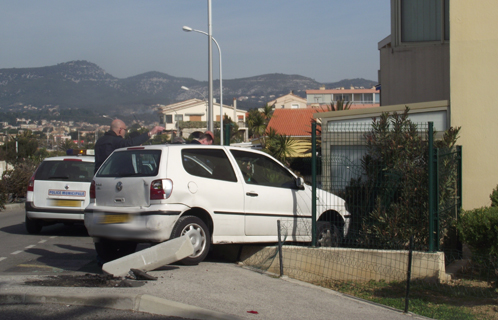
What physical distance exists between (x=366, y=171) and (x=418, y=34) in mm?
5638

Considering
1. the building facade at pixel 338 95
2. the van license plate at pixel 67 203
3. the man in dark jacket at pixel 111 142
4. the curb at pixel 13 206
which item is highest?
the building facade at pixel 338 95

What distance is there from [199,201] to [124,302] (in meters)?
2.11

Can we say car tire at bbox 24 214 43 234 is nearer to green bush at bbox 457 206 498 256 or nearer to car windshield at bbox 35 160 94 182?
car windshield at bbox 35 160 94 182

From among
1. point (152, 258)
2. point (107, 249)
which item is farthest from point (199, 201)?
point (107, 249)

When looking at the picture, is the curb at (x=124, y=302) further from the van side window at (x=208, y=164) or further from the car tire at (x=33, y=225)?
the car tire at (x=33, y=225)

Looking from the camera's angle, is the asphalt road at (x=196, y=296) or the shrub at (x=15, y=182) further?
the shrub at (x=15, y=182)

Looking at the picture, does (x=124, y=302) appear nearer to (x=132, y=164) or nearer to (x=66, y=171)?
(x=132, y=164)

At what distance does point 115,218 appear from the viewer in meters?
6.57

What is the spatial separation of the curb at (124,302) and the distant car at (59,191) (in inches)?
204

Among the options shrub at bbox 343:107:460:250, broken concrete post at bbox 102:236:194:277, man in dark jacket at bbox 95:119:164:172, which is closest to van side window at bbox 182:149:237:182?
broken concrete post at bbox 102:236:194:277

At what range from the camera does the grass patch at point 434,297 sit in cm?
599

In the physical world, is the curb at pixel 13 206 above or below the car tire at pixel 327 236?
below

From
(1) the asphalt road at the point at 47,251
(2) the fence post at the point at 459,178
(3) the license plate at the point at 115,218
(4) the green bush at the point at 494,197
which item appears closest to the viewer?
(3) the license plate at the point at 115,218

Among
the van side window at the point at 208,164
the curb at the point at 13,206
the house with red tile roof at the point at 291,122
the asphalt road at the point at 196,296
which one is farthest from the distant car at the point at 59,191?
the house with red tile roof at the point at 291,122
